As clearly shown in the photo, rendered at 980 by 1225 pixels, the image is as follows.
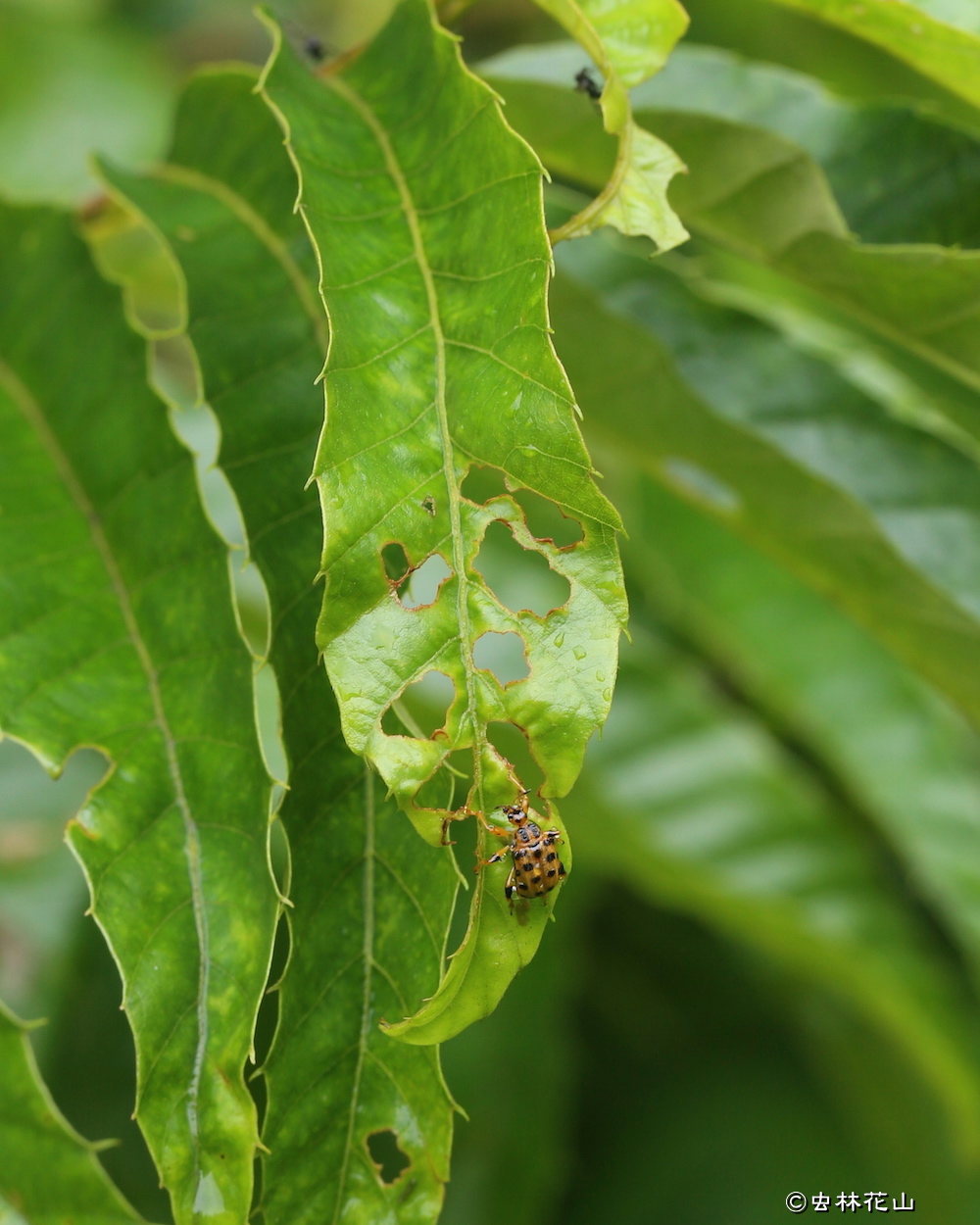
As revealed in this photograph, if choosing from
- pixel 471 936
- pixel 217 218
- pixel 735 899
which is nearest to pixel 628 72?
pixel 217 218

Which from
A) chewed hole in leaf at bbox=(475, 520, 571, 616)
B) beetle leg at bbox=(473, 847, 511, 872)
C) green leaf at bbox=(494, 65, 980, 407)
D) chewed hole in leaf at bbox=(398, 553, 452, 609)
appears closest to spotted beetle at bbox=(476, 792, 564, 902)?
beetle leg at bbox=(473, 847, 511, 872)

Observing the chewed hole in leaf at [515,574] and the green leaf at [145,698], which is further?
the chewed hole in leaf at [515,574]

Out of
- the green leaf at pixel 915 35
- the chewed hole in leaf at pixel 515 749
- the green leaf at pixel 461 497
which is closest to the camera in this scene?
the green leaf at pixel 461 497

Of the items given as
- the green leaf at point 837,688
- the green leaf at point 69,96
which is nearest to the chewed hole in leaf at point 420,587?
the green leaf at point 837,688

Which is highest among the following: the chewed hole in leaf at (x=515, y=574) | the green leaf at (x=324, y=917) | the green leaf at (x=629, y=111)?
the green leaf at (x=629, y=111)

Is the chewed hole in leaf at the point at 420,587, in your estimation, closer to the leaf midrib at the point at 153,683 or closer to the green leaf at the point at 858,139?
the leaf midrib at the point at 153,683

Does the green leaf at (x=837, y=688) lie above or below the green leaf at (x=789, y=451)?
below

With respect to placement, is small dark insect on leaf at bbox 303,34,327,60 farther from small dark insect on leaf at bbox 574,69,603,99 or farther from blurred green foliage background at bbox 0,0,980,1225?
small dark insect on leaf at bbox 574,69,603,99
